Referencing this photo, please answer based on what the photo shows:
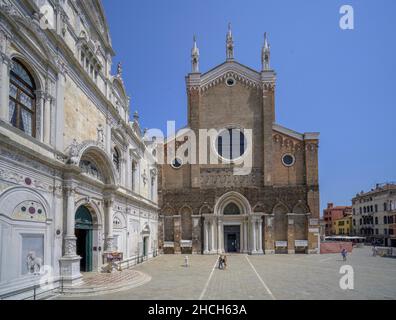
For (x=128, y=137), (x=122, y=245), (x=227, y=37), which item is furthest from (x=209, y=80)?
(x=122, y=245)

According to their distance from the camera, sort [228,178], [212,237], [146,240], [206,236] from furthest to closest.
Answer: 1. [228,178]
2. [206,236]
3. [212,237]
4. [146,240]

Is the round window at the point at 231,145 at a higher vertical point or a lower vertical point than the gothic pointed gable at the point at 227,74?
lower

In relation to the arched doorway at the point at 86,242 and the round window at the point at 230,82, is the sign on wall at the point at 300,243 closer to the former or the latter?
the round window at the point at 230,82

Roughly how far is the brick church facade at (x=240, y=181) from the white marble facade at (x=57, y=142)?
1326 cm

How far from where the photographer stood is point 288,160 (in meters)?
38.5

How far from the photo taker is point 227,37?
1642 inches

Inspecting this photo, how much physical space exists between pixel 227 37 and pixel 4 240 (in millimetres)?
35097

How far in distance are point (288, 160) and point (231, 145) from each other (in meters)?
5.89

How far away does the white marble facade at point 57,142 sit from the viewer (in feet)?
39.9

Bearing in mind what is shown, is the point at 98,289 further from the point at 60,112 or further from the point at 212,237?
the point at 212,237

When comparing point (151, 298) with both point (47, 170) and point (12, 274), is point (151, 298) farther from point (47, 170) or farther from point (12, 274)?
point (47, 170)

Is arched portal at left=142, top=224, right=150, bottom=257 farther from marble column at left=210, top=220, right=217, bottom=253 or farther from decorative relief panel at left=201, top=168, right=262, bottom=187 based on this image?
decorative relief panel at left=201, top=168, right=262, bottom=187

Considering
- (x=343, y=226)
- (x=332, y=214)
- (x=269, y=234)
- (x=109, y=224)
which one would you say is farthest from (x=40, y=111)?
(x=332, y=214)

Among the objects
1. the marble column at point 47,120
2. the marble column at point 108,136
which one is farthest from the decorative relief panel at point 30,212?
the marble column at point 108,136
